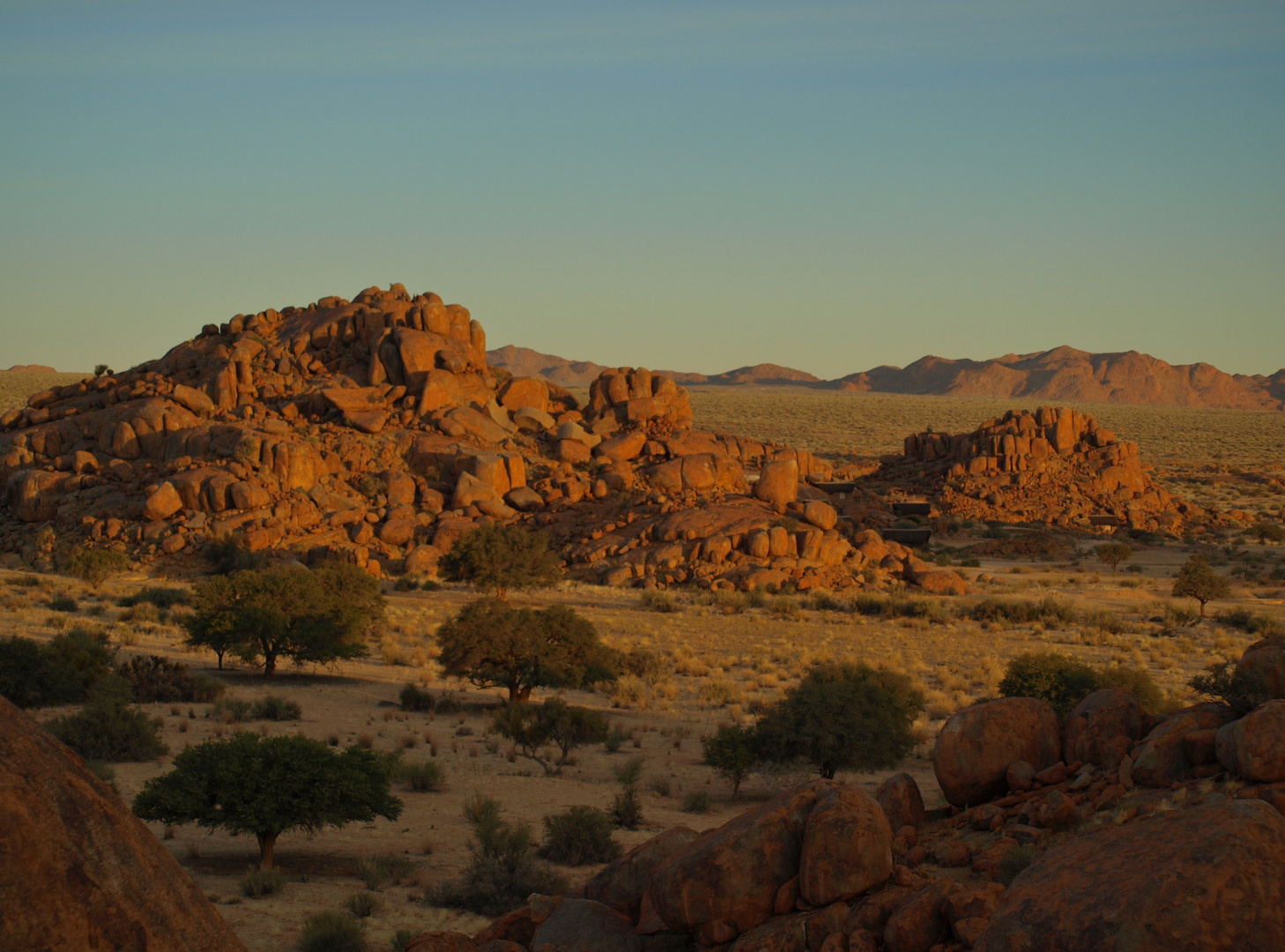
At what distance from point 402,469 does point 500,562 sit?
10248mm

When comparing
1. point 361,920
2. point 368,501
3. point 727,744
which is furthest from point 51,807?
point 368,501

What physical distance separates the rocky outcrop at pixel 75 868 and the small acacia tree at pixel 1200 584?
3681 cm

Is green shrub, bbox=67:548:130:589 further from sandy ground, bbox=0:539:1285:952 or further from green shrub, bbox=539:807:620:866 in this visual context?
green shrub, bbox=539:807:620:866

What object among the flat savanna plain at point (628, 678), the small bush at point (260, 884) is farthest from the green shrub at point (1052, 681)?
the small bush at point (260, 884)

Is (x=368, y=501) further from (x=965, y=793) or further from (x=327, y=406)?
(x=965, y=793)

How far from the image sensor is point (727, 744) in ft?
57.8

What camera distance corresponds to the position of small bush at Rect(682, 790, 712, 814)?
16.4 meters

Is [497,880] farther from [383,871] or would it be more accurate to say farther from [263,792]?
[263,792]

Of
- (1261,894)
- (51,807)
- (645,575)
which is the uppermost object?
(51,807)

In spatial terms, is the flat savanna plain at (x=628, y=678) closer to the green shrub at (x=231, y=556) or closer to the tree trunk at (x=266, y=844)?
the tree trunk at (x=266, y=844)

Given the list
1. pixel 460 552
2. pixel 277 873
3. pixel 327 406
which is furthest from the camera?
pixel 327 406

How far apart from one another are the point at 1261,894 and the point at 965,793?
4628 mm

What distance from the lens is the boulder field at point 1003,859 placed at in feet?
18.7

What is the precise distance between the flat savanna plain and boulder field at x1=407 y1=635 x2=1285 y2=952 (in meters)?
3.73
